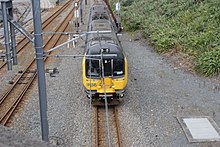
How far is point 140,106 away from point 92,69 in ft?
8.31

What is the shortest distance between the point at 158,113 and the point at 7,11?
22.9 ft

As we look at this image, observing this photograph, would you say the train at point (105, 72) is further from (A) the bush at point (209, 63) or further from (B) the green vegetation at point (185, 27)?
(B) the green vegetation at point (185, 27)

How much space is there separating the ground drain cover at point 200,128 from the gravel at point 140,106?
0.23 metres

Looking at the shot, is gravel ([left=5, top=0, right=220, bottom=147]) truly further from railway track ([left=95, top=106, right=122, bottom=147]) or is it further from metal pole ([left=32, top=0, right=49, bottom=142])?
metal pole ([left=32, top=0, right=49, bottom=142])

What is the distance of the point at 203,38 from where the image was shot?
2017cm

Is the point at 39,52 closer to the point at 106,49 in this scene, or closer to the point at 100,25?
the point at 106,49

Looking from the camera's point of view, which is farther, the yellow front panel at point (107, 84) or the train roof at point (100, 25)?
the train roof at point (100, 25)

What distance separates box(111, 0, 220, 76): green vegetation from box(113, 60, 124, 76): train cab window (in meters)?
6.39

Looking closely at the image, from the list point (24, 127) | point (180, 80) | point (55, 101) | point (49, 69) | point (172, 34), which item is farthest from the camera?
point (172, 34)

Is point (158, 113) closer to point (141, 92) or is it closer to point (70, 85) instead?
point (141, 92)

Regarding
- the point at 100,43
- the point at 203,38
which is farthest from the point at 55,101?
the point at 203,38

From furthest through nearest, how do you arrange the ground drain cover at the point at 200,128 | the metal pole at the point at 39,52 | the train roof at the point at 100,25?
the train roof at the point at 100,25, the ground drain cover at the point at 200,128, the metal pole at the point at 39,52

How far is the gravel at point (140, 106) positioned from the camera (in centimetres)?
1112

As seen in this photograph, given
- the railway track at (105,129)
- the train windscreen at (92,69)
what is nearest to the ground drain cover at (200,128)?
the railway track at (105,129)
